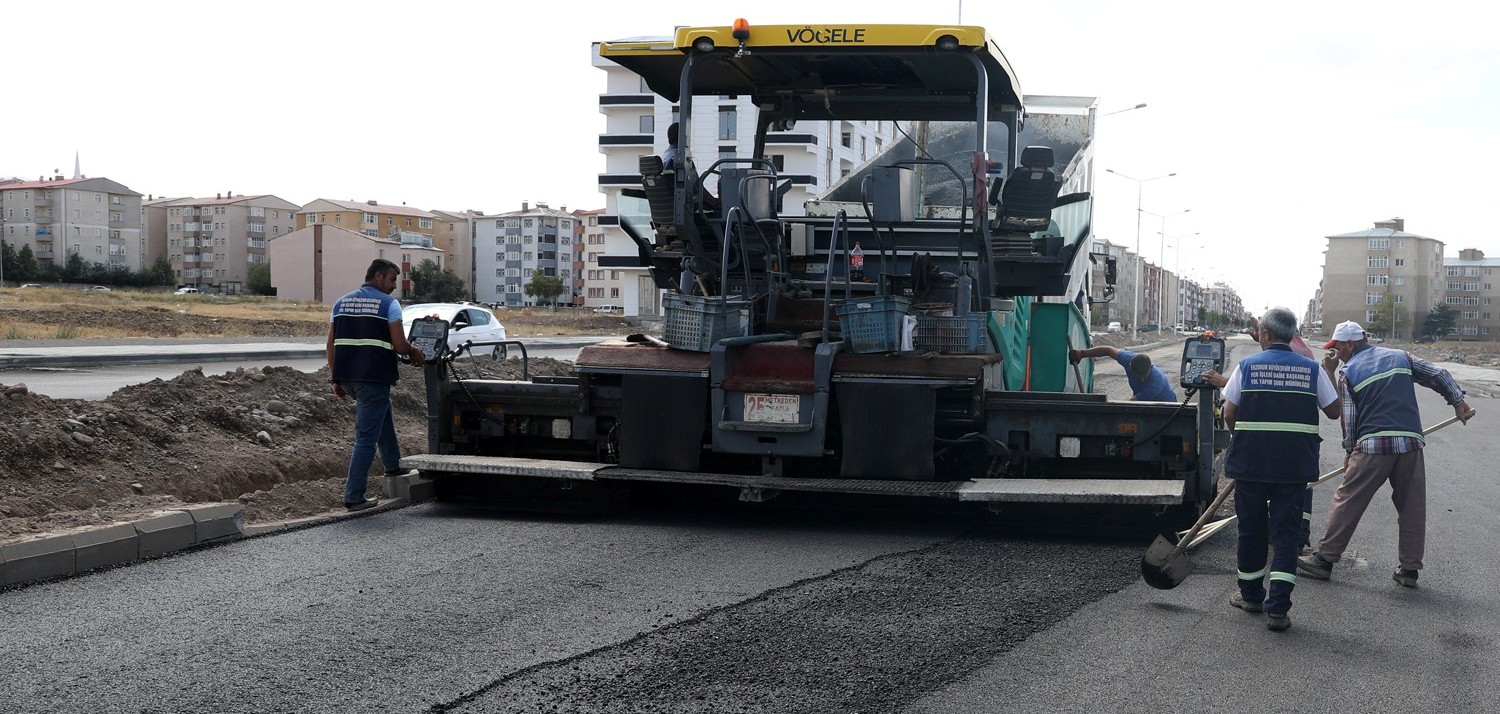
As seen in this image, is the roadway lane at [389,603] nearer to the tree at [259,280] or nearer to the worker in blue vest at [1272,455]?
the worker in blue vest at [1272,455]

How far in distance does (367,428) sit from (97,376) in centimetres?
1372

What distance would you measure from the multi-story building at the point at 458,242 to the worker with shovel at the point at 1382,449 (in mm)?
148876

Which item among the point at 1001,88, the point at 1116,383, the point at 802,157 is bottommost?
the point at 1116,383

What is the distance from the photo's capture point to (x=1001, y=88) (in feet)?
27.6

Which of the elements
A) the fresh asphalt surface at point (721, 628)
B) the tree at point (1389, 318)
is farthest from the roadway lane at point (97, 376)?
the tree at point (1389, 318)

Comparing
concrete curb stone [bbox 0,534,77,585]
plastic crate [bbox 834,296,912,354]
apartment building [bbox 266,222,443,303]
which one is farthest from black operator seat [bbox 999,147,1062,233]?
apartment building [bbox 266,222,443,303]

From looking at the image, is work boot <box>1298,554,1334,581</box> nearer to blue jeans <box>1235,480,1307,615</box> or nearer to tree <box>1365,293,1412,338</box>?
blue jeans <box>1235,480,1307,615</box>

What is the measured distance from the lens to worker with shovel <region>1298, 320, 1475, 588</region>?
680cm

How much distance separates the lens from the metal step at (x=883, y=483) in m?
7.02

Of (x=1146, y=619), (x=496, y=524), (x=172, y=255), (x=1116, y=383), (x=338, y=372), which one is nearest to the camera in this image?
(x=1146, y=619)

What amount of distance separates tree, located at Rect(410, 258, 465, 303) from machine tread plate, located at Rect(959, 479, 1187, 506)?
347ft

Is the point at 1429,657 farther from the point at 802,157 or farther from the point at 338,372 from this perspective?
the point at 802,157

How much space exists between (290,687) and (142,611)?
55.0 inches

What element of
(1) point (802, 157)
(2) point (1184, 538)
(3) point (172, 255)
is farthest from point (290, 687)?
(3) point (172, 255)
